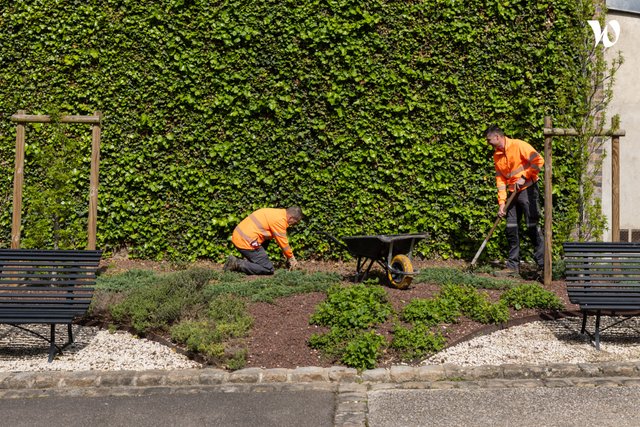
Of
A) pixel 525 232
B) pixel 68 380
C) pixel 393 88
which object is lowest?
pixel 68 380

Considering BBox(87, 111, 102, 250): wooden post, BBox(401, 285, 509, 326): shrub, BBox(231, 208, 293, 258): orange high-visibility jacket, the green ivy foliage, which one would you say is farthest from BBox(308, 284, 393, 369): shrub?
BBox(87, 111, 102, 250): wooden post

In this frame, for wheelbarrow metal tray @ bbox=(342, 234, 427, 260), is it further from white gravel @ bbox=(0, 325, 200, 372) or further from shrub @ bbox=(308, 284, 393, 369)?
white gravel @ bbox=(0, 325, 200, 372)

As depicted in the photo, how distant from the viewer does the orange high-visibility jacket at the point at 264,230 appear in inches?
371

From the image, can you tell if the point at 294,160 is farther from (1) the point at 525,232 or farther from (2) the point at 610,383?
(2) the point at 610,383

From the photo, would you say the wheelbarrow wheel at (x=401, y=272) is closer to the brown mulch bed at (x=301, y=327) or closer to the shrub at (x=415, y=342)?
the brown mulch bed at (x=301, y=327)

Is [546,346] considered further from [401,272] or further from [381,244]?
[381,244]

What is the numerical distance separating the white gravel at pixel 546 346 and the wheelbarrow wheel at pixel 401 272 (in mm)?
1301

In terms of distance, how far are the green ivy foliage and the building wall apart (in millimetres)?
973

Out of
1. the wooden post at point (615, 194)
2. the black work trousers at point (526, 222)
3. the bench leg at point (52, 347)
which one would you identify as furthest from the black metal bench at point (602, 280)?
the bench leg at point (52, 347)

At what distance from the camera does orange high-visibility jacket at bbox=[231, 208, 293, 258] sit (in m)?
9.43

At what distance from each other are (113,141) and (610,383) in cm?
701

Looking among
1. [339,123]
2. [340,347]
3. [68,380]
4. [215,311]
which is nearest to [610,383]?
[340,347]

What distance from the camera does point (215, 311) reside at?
23.5 ft

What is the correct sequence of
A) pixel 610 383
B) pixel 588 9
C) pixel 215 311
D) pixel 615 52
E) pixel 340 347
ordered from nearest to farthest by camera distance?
pixel 610 383 → pixel 340 347 → pixel 215 311 → pixel 588 9 → pixel 615 52
